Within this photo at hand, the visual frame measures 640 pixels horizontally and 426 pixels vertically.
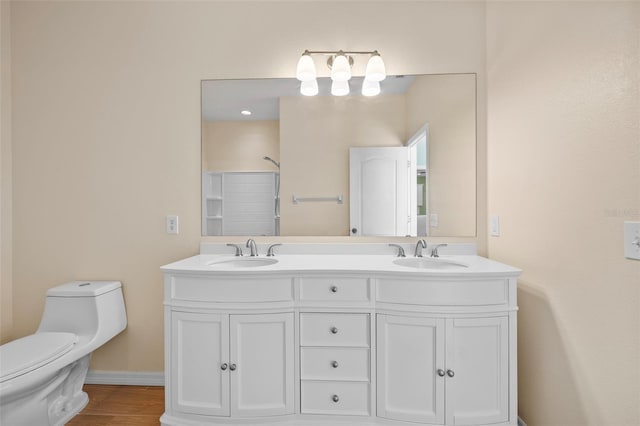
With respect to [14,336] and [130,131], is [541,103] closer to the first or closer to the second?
[130,131]

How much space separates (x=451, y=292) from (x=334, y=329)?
1.79 ft

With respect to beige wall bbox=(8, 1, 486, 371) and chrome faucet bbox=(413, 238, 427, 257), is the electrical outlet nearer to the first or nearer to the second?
beige wall bbox=(8, 1, 486, 371)

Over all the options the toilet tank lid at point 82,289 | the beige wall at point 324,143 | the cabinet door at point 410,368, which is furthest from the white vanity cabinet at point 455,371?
the toilet tank lid at point 82,289

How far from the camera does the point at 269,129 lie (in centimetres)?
195

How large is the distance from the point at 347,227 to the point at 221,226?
79cm

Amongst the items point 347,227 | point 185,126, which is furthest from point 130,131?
point 347,227

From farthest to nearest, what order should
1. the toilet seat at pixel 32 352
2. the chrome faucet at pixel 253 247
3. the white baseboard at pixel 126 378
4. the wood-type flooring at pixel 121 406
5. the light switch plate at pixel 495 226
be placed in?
the white baseboard at pixel 126 378 < the chrome faucet at pixel 253 247 < the light switch plate at pixel 495 226 < the wood-type flooring at pixel 121 406 < the toilet seat at pixel 32 352

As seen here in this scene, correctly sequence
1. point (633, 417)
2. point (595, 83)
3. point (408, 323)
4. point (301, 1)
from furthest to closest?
Answer: point (301, 1) < point (408, 323) < point (595, 83) < point (633, 417)

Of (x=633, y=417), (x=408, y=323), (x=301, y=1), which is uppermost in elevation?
(x=301, y=1)

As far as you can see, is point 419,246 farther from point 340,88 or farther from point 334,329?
point 340,88

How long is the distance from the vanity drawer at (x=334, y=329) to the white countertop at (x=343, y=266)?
0.70 ft

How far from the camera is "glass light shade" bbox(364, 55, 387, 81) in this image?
Result: 71.9 inches

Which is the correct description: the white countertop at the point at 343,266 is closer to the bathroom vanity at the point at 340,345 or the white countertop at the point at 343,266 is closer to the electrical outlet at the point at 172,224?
the bathroom vanity at the point at 340,345

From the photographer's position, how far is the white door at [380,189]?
1.90 m
